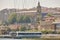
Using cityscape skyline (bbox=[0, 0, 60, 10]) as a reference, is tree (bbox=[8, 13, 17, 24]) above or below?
below

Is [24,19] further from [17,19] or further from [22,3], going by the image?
[22,3]

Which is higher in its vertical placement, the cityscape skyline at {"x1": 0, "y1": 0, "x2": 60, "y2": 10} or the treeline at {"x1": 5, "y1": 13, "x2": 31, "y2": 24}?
the cityscape skyline at {"x1": 0, "y1": 0, "x2": 60, "y2": 10}

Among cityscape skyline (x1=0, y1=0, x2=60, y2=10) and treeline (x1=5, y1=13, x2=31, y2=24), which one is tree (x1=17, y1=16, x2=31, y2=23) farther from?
cityscape skyline (x1=0, y1=0, x2=60, y2=10)

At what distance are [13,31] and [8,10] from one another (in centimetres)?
30

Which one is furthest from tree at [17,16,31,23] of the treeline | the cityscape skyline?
the cityscape skyline

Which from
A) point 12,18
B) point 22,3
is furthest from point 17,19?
point 22,3

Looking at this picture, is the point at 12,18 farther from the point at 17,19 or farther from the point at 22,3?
the point at 22,3

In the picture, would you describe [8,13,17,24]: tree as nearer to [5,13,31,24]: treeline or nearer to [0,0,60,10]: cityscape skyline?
[5,13,31,24]: treeline

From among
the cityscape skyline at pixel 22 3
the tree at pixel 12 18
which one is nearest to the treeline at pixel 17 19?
the tree at pixel 12 18

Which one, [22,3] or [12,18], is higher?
[22,3]

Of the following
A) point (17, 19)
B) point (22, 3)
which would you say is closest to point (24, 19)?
point (17, 19)

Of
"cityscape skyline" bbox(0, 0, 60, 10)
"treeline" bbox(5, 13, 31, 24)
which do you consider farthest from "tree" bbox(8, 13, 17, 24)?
"cityscape skyline" bbox(0, 0, 60, 10)

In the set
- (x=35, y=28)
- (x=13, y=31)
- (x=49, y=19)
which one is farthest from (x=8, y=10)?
(x=49, y=19)

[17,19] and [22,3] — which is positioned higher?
[22,3]
